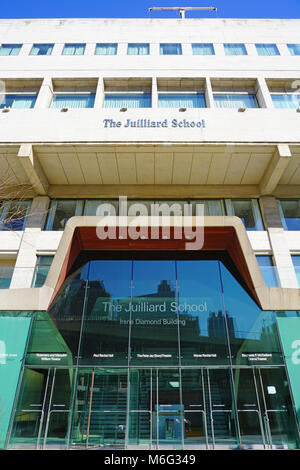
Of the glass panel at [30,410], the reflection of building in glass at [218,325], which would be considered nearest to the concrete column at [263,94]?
the reflection of building in glass at [218,325]

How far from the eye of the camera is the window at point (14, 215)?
13973 millimetres

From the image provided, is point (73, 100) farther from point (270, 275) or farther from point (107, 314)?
point (270, 275)

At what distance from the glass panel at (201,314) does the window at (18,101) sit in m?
12.4

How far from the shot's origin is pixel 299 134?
13.5 metres

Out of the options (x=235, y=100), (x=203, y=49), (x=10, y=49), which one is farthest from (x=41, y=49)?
(x=235, y=100)

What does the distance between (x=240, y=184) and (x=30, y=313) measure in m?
12.0

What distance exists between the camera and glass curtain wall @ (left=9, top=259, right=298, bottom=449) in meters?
9.59

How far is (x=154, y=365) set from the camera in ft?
35.3

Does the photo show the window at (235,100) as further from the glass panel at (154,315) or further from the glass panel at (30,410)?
the glass panel at (30,410)

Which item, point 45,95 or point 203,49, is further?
point 203,49

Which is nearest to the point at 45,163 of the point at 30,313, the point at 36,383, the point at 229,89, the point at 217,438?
the point at 30,313

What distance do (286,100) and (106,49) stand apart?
37.4 ft
